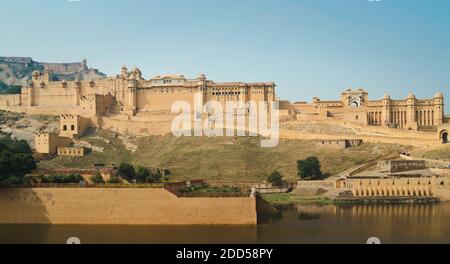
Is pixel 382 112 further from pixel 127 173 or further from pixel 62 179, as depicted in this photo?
pixel 62 179

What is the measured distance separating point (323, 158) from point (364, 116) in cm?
1464

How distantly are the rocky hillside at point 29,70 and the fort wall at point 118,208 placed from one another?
285 feet

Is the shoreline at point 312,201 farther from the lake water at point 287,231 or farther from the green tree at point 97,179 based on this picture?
the green tree at point 97,179

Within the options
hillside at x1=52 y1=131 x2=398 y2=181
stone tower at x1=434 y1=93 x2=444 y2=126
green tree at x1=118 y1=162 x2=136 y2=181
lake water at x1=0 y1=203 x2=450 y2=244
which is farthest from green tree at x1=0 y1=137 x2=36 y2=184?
stone tower at x1=434 y1=93 x2=444 y2=126

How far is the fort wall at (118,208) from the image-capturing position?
27.5 m

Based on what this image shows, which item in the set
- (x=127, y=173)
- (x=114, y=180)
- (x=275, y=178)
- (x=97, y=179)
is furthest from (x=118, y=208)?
(x=275, y=178)

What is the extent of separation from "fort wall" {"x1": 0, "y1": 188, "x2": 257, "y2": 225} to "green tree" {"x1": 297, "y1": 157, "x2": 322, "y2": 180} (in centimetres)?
1517

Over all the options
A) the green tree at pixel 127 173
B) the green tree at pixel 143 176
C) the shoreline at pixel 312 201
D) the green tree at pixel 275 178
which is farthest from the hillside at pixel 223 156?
the green tree at pixel 127 173

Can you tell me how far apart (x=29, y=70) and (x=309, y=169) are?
93.0 meters

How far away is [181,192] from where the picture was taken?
1145 inches

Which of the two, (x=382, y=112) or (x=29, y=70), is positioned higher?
(x=29, y=70)

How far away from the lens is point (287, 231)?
84.4 feet

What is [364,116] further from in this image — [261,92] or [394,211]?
[394,211]
